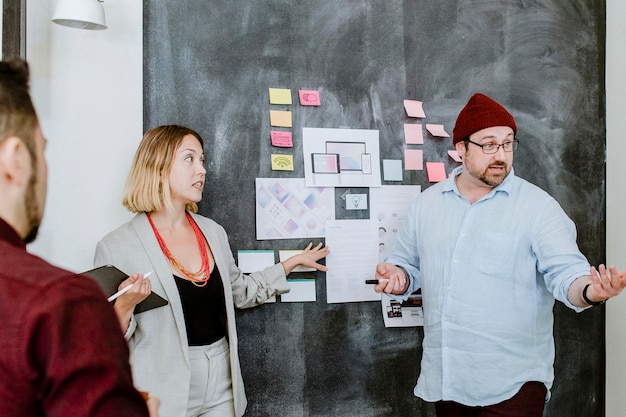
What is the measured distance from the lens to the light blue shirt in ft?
7.32

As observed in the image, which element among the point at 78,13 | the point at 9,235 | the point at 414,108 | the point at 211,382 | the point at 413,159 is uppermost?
the point at 78,13

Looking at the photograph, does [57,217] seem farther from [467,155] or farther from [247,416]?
→ [467,155]

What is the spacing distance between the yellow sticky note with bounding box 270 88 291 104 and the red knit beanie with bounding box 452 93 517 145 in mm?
818

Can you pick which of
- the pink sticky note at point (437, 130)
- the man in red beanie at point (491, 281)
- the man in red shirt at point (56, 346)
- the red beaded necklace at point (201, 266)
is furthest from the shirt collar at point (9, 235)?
the pink sticky note at point (437, 130)

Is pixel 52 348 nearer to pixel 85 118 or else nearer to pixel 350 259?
pixel 85 118

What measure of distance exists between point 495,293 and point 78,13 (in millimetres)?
1869

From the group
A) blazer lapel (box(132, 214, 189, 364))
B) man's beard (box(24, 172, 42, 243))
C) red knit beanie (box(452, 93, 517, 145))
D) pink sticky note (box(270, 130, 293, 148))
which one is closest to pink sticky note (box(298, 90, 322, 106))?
pink sticky note (box(270, 130, 293, 148))

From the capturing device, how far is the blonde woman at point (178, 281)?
2.09m

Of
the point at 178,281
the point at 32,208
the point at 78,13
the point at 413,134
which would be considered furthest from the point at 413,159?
the point at 32,208

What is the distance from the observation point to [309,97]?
111 inches

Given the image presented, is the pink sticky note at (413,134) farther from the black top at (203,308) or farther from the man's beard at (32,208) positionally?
the man's beard at (32,208)

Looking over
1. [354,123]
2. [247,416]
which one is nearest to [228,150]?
[354,123]

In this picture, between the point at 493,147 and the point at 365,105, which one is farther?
the point at 365,105

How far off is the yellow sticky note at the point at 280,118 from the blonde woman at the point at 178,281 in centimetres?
50
